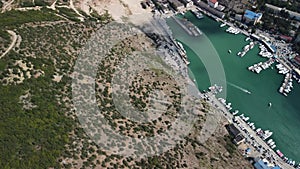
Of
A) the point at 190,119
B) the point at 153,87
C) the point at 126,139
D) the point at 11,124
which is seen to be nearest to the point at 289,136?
the point at 190,119

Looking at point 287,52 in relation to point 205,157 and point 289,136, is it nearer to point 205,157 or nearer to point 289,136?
point 289,136

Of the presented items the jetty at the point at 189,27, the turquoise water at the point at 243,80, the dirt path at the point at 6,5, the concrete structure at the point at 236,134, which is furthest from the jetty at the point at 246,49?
the dirt path at the point at 6,5

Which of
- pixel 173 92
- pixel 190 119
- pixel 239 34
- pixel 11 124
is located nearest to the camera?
pixel 11 124

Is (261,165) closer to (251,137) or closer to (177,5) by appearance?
(251,137)

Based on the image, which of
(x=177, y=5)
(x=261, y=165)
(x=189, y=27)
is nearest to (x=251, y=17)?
(x=189, y=27)

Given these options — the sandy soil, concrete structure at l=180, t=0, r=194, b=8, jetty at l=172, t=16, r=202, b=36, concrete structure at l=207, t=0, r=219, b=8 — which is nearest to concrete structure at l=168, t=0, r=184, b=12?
concrete structure at l=180, t=0, r=194, b=8

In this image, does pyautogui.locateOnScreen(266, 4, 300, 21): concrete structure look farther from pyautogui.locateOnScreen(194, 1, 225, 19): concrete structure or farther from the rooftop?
pyautogui.locateOnScreen(194, 1, 225, 19): concrete structure
